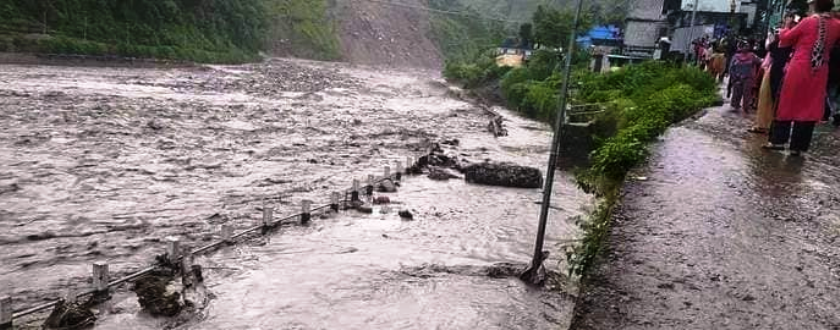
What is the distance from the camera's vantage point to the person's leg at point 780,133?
27.6ft

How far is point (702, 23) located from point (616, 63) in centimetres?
563

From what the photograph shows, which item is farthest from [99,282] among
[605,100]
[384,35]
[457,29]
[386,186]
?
[457,29]

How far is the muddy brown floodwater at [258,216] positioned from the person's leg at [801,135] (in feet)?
11.4

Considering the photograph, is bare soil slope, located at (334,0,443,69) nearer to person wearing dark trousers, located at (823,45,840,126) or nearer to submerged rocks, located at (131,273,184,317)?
person wearing dark trousers, located at (823,45,840,126)

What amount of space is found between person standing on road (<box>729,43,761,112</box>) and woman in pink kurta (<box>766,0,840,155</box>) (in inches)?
219

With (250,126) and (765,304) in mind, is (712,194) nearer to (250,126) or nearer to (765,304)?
(765,304)

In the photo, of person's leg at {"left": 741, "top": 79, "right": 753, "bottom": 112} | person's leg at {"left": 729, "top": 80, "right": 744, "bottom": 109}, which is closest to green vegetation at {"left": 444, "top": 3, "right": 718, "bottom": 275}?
person's leg at {"left": 729, "top": 80, "right": 744, "bottom": 109}

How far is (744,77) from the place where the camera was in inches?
542

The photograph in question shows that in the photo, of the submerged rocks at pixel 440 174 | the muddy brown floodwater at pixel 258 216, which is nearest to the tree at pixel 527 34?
the muddy brown floodwater at pixel 258 216

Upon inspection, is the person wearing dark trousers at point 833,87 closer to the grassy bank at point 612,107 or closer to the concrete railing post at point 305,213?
the grassy bank at point 612,107

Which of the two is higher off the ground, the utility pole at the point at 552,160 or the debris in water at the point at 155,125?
the utility pole at the point at 552,160

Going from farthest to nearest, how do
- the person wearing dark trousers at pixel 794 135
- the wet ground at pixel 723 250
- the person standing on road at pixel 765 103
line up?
the person standing on road at pixel 765 103 < the person wearing dark trousers at pixel 794 135 < the wet ground at pixel 723 250

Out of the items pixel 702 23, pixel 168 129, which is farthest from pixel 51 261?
pixel 702 23

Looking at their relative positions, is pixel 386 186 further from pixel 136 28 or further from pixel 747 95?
pixel 136 28
